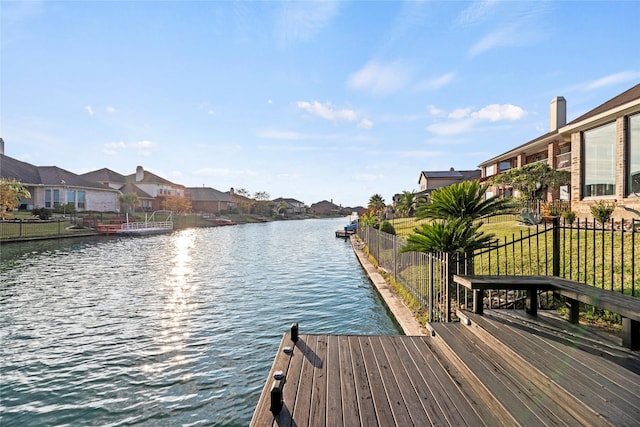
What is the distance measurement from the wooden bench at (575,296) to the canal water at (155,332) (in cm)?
312

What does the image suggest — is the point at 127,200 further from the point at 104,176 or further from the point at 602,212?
the point at 602,212

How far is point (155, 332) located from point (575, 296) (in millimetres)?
7917

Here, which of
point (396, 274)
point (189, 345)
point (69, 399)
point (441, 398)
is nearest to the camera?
point (441, 398)

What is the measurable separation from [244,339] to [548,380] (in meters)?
5.59

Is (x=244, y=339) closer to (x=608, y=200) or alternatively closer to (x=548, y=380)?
(x=548, y=380)

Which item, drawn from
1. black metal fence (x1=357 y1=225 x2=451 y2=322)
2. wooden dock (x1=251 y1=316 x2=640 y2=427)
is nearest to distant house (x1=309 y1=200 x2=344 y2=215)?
Answer: black metal fence (x1=357 y1=225 x2=451 y2=322)

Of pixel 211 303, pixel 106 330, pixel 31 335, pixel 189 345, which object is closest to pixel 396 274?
pixel 211 303

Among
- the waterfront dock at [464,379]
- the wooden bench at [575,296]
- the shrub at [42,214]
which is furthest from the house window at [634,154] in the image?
the shrub at [42,214]

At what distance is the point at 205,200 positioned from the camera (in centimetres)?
8425

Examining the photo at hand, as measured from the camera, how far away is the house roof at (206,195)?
277 feet

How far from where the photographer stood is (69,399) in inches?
191

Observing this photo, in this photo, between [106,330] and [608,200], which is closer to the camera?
[106,330]

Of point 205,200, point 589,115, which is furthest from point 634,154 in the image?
point 205,200

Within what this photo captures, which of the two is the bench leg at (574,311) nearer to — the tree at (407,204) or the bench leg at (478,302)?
the bench leg at (478,302)
